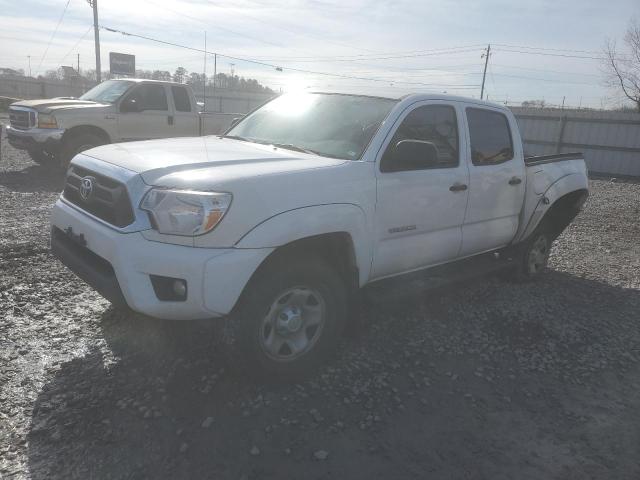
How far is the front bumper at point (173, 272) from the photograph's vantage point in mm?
2729

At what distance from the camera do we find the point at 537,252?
19.0 feet

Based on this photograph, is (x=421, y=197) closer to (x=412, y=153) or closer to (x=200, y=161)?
(x=412, y=153)

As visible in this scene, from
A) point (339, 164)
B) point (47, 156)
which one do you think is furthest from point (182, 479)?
point (47, 156)

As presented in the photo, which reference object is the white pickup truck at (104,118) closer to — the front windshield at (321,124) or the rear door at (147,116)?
the rear door at (147,116)

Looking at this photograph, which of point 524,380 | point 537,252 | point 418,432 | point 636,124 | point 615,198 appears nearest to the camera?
point 418,432

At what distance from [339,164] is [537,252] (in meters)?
3.43

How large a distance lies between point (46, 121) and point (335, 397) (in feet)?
29.3

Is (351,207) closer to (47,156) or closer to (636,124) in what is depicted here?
(47,156)

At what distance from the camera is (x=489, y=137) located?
15.4 ft

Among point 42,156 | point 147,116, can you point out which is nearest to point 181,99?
point 147,116

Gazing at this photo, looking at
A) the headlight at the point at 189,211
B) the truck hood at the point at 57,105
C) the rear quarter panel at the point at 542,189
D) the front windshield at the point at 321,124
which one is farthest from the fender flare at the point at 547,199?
the truck hood at the point at 57,105

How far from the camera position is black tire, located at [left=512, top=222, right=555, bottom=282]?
5477 millimetres

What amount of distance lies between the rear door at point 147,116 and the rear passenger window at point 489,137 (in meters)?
7.92

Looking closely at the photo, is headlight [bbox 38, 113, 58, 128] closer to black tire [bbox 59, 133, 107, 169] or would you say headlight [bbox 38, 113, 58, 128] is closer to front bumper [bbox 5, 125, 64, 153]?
front bumper [bbox 5, 125, 64, 153]
